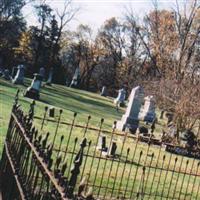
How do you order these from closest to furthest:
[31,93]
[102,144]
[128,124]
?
[102,144] < [128,124] < [31,93]

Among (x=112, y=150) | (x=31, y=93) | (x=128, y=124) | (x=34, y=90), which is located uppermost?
(x=34, y=90)

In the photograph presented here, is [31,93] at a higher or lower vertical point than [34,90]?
lower

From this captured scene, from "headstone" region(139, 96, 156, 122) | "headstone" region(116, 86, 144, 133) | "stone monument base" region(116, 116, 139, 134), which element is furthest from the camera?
"headstone" region(139, 96, 156, 122)

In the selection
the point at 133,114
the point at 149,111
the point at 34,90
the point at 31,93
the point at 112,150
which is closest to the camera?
the point at 112,150

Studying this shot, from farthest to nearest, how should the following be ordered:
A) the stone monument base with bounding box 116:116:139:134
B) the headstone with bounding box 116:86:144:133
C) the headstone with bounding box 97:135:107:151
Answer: the headstone with bounding box 116:86:144:133, the stone monument base with bounding box 116:116:139:134, the headstone with bounding box 97:135:107:151

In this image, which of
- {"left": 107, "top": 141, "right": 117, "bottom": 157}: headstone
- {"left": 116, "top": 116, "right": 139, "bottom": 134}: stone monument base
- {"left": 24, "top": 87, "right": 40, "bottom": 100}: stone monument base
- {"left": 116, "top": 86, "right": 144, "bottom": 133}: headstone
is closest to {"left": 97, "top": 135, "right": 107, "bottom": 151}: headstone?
{"left": 107, "top": 141, "right": 117, "bottom": 157}: headstone

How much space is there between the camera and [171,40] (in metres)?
41.5

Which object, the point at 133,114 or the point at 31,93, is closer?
the point at 133,114

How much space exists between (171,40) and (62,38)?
30724 millimetres

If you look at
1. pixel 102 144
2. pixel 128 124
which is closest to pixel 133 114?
pixel 128 124

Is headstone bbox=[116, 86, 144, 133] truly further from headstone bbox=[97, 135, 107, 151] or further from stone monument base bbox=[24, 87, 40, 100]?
headstone bbox=[97, 135, 107, 151]

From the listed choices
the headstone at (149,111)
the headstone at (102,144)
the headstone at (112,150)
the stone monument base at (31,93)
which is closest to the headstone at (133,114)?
the stone monument base at (31,93)

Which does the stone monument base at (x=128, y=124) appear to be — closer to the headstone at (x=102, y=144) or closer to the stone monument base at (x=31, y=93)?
the stone monument base at (x=31, y=93)

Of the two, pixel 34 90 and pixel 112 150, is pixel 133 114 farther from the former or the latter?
pixel 112 150
